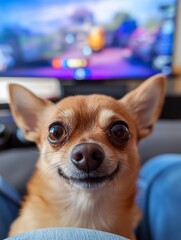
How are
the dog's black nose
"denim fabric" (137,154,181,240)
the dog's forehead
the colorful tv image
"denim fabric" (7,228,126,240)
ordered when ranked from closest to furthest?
"denim fabric" (7,228,126,240) → the dog's black nose → the dog's forehead → "denim fabric" (137,154,181,240) → the colorful tv image

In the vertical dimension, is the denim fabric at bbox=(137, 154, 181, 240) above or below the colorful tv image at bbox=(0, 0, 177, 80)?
below

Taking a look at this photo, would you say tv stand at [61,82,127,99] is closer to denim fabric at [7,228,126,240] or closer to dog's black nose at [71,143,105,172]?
dog's black nose at [71,143,105,172]

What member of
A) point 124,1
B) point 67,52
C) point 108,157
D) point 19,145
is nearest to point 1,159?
point 19,145

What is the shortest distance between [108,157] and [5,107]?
1.01m

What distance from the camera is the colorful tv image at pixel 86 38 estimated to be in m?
1.65

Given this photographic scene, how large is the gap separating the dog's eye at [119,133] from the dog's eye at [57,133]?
100mm

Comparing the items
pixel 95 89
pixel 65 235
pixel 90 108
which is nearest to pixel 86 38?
pixel 95 89

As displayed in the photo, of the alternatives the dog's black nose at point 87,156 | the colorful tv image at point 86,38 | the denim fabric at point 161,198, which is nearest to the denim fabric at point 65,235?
the dog's black nose at point 87,156

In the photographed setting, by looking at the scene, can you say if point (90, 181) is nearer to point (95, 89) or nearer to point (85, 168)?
point (85, 168)

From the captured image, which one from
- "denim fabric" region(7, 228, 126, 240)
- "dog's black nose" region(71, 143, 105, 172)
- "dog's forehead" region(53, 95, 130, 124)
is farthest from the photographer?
"dog's forehead" region(53, 95, 130, 124)

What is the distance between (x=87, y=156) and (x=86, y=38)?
4.01 feet

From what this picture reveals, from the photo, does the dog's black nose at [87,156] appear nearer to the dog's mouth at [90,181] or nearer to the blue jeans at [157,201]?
the dog's mouth at [90,181]

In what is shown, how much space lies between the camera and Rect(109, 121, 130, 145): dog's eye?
695 mm

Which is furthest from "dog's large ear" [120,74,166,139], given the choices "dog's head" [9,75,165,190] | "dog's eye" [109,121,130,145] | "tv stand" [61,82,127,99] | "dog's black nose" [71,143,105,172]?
"tv stand" [61,82,127,99]
